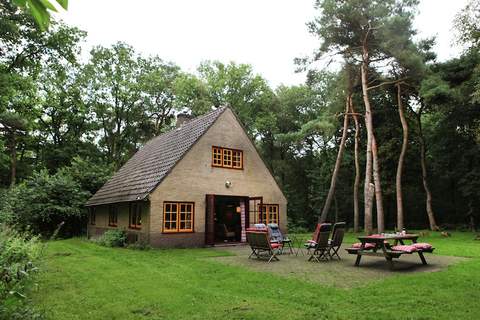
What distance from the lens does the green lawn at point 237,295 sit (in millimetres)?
5418

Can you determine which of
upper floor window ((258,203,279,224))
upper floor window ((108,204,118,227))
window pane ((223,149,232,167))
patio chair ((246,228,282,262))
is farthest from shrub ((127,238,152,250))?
upper floor window ((258,203,279,224))

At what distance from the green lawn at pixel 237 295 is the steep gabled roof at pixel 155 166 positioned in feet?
21.4

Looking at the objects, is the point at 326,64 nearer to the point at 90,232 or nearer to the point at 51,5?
the point at 90,232

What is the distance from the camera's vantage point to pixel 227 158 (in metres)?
17.8

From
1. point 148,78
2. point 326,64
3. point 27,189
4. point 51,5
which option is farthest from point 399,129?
point 51,5

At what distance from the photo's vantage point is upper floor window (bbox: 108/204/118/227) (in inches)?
740

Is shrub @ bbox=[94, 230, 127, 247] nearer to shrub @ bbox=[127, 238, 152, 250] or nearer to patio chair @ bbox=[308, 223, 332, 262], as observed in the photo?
shrub @ bbox=[127, 238, 152, 250]

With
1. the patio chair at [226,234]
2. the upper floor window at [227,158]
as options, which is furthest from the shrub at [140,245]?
the upper floor window at [227,158]

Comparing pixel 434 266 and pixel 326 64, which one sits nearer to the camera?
pixel 434 266

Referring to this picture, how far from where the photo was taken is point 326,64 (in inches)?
819

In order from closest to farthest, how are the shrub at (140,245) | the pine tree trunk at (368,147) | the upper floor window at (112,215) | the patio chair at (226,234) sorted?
1. the shrub at (140,245)
2. the patio chair at (226,234)
3. the upper floor window at (112,215)
4. the pine tree trunk at (368,147)

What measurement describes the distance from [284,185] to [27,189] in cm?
2162

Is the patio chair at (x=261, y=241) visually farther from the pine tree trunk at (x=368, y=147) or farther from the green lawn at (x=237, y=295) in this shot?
the pine tree trunk at (x=368, y=147)

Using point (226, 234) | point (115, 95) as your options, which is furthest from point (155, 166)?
point (115, 95)
